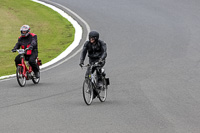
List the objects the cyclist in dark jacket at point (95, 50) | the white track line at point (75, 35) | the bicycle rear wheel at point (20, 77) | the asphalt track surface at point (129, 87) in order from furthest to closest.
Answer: the white track line at point (75, 35) → the bicycle rear wheel at point (20, 77) → the cyclist in dark jacket at point (95, 50) → the asphalt track surface at point (129, 87)

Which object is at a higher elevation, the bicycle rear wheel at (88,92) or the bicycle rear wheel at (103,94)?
the bicycle rear wheel at (88,92)

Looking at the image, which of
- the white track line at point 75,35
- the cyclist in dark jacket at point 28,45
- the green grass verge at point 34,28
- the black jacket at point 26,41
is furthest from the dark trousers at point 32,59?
the green grass verge at point 34,28

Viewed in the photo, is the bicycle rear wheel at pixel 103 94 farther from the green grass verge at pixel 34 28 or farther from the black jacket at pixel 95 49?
the green grass verge at pixel 34 28

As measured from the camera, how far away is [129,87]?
47.6 ft

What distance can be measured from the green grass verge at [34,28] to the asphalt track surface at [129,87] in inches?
58.5

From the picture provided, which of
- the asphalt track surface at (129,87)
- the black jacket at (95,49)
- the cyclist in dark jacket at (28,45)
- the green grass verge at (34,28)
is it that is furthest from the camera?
the green grass verge at (34,28)

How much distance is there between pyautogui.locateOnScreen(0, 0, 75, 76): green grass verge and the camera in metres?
22.1

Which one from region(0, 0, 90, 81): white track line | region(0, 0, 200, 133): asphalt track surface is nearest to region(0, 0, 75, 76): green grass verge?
region(0, 0, 90, 81): white track line

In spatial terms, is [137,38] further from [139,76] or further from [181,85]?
[181,85]

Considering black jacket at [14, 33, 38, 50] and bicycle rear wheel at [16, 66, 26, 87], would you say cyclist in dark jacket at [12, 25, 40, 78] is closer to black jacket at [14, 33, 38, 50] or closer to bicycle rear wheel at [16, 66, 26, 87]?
black jacket at [14, 33, 38, 50]

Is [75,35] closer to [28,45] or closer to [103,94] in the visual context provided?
[28,45]

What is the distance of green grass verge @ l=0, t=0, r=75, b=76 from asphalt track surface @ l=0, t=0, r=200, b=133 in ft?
4.88

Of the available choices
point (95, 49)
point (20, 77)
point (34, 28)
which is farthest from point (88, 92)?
point (34, 28)

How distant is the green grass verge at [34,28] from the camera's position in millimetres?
22062
